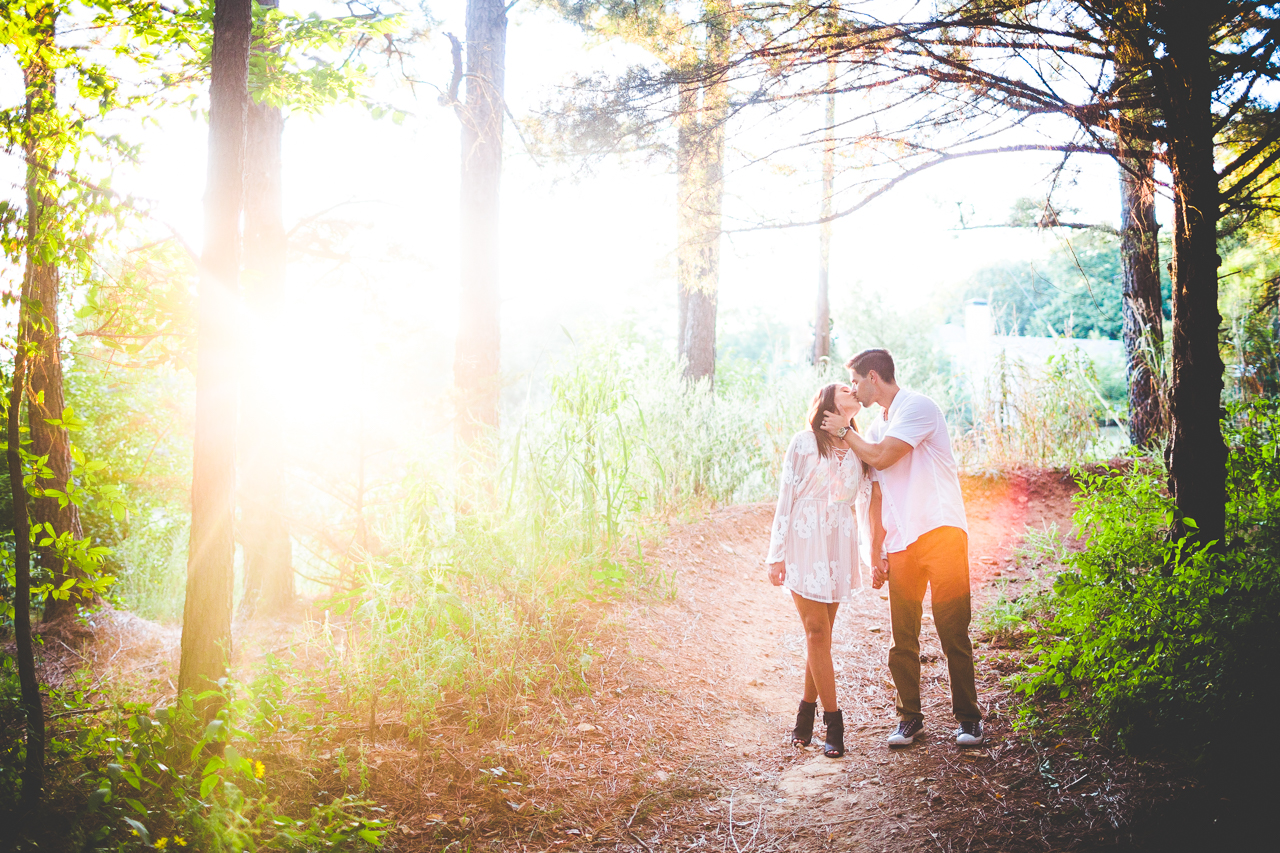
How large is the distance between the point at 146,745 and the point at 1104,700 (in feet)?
11.6

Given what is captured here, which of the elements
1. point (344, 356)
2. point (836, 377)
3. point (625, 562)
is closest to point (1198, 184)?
point (625, 562)

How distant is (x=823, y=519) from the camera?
3.53 metres

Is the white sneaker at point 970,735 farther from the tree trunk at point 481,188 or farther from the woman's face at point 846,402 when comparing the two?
the tree trunk at point 481,188

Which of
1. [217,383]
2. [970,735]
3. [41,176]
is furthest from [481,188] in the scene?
[970,735]

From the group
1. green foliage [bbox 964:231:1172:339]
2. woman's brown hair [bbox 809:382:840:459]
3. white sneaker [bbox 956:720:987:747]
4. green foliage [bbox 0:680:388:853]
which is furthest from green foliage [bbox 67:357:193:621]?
green foliage [bbox 964:231:1172:339]

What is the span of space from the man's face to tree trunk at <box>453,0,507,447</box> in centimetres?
391

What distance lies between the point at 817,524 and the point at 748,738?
1.25 metres

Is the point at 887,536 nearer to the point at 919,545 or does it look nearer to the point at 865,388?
the point at 919,545

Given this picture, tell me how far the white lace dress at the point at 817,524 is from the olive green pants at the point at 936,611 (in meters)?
0.24

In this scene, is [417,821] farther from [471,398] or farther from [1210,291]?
[1210,291]

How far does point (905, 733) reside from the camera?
11.2ft

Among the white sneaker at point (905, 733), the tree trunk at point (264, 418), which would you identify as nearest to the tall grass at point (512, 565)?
the tree trunk at point (264, 418)

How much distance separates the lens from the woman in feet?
11.4

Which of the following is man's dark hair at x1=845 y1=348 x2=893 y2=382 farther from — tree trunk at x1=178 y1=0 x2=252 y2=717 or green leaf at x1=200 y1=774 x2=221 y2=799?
green leaf at x1=200 y1=774 x2=221 y2=799
